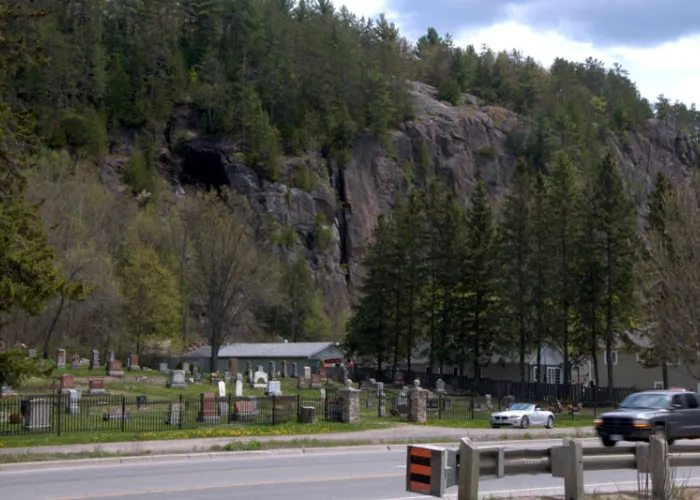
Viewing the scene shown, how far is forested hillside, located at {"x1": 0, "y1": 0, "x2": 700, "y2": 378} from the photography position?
64.2 m

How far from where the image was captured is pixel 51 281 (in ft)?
74.9

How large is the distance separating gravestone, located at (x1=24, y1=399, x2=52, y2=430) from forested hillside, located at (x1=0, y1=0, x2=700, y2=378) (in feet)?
82.8

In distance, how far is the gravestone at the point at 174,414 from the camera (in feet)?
101

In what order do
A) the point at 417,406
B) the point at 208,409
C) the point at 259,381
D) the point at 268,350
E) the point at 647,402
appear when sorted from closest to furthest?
the point at 647,402, the point at 208,409, the point at 417,406, the point at 259,381, the point at 268,350

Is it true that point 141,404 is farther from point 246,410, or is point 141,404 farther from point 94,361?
point 94,361

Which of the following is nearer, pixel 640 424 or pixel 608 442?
pixel 640 424

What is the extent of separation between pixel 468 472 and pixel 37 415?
66.3 ft

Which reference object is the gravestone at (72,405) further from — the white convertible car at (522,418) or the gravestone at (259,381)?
the gravestone at (259,381)

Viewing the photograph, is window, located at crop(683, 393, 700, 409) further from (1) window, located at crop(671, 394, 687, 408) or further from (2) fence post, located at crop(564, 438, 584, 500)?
(2) fence post, located at crop(564, 438, 584, 500)

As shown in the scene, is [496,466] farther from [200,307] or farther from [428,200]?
[200,307]

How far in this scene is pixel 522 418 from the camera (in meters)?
36.7

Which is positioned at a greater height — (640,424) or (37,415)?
(640,424)

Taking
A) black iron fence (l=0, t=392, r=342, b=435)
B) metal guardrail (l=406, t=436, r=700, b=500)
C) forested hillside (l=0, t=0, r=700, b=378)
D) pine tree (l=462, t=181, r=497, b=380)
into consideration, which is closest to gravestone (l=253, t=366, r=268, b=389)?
forested hillside (l=0, t=0, r=700, b=378)

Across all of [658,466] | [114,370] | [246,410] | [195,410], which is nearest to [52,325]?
[114,370]
